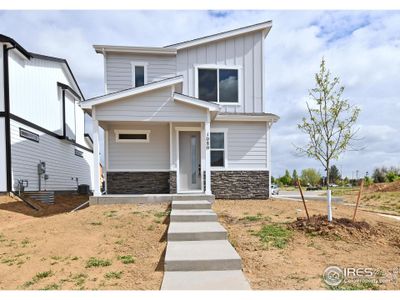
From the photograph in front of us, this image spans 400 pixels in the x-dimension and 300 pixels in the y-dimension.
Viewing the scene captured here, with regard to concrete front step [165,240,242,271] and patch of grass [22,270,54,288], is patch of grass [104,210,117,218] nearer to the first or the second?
patch of grass [22,270,54,288]

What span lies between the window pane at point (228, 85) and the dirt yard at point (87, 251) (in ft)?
19.7

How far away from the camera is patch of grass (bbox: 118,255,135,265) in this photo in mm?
4824

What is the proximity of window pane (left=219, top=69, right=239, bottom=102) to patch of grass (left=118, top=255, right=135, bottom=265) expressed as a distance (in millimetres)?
8403

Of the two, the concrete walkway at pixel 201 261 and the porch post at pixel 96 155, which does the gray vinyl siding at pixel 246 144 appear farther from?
the concrete walkway at pixel 201 261

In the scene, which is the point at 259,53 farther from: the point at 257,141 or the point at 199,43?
the point at 257,141

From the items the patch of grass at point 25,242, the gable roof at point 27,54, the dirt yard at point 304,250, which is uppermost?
the gable roof at point 27,54

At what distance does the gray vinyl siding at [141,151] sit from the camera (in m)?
11.0

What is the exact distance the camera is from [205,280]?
4.05m

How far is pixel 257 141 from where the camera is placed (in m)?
11.9

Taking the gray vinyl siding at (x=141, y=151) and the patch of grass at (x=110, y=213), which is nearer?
the patch of grass at (x=110, y=213)

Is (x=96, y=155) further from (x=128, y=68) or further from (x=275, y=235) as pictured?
(x=275, y=235)

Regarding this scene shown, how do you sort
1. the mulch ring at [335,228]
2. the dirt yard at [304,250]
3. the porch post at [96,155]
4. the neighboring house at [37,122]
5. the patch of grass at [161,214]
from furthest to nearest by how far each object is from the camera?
the neighboring house at [37,122] → the porch post at [96,155] → the patch of grass at [161,214] → the mulch ring at [335,228] → the dirt yard at [304,250]

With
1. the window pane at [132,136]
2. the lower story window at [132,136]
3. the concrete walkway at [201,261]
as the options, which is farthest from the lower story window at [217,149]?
the concrete walkway at [201,261]

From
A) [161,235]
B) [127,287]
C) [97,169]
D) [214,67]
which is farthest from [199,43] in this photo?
[127,287]
